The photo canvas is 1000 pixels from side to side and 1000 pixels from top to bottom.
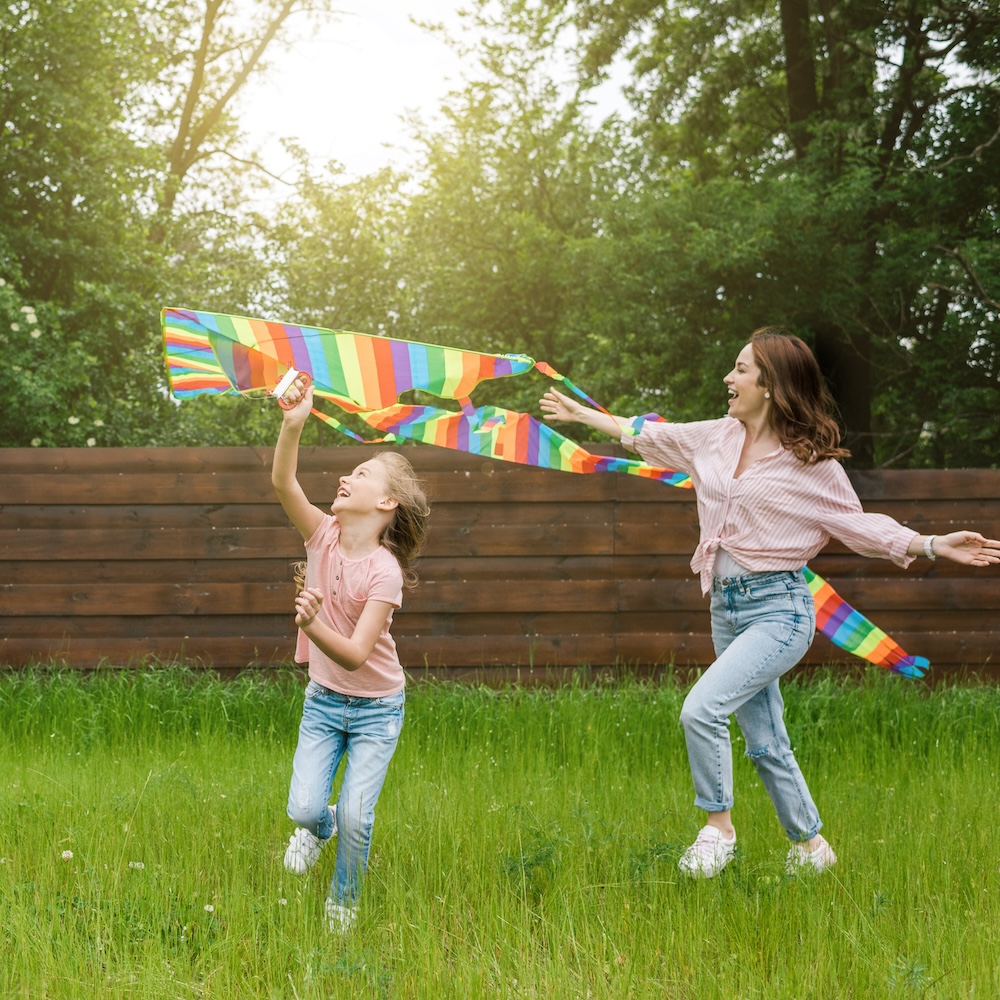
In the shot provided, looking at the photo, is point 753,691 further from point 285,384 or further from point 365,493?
point 285,384

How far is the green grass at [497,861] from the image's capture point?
9.07ft

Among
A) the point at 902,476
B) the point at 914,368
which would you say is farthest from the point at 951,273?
the point at 902,476

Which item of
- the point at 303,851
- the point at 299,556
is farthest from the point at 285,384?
the point at 299,556

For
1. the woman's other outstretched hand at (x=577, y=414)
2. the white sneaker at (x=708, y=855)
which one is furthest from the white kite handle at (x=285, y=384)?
the white sneaker at (x=708, y=855)

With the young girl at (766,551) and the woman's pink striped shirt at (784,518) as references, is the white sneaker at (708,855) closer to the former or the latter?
the young girl at (766,551)

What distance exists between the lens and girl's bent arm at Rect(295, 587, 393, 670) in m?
2.76

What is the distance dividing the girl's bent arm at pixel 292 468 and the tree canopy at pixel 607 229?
7.49m

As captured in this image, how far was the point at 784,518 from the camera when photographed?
3.55m

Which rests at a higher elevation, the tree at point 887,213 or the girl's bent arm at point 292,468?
the tree at point 887,213

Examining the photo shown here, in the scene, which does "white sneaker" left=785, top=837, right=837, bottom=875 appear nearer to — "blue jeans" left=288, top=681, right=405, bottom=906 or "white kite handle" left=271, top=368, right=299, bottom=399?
"blue jeans" left=288, top=681, right=405, bottom=906

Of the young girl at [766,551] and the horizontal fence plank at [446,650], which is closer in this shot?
the young girl at [766,551]

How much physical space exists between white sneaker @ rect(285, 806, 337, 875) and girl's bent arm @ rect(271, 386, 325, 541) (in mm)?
945

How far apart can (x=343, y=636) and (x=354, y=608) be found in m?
0.16

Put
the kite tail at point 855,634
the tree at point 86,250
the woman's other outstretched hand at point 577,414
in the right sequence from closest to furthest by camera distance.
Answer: the woman's other outstretched hand at point 577,414
the kite tail at point 855,634
the tree at point 86,250
